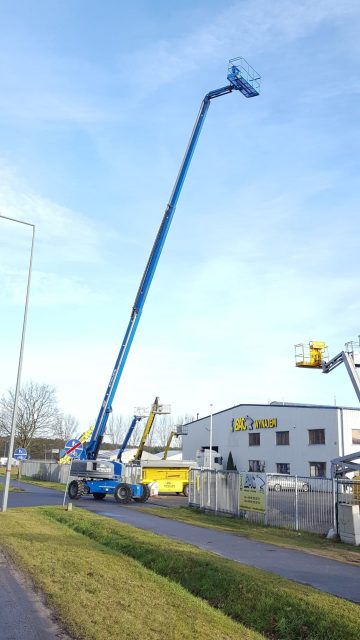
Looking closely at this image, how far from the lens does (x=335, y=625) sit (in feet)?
23.0

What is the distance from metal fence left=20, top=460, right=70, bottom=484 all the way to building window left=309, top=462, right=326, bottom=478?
20180mm

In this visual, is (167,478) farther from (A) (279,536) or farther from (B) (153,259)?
(A) (279,536)

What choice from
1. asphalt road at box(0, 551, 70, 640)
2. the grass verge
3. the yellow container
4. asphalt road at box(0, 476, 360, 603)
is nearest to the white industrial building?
the yellow container

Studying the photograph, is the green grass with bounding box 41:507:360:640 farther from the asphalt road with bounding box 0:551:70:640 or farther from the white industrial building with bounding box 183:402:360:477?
the white industrial building with bounding box 183:402:360:477

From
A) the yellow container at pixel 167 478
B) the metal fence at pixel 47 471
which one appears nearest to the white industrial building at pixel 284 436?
the metal fence at pixel 47 471

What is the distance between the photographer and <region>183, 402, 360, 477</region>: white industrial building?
4638 cm

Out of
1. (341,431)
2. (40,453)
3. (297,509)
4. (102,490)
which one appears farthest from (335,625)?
(40,453)

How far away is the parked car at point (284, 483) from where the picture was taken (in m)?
19.3

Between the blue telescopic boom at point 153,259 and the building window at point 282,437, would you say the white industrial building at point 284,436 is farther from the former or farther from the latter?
the blue telescopic boom at point 153,259

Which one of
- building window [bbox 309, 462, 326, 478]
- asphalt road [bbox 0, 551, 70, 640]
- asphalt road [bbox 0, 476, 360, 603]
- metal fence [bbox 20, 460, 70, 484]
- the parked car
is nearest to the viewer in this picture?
asphalt road [bbox 0, 551, 70, 640]

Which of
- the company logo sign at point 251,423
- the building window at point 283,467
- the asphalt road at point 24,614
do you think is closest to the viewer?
the asphalt road at point 24,614

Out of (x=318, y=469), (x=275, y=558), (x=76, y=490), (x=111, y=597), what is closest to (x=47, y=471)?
(x=318, y=469)

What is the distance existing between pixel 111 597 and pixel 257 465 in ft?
160

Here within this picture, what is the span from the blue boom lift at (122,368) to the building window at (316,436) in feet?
74.8
